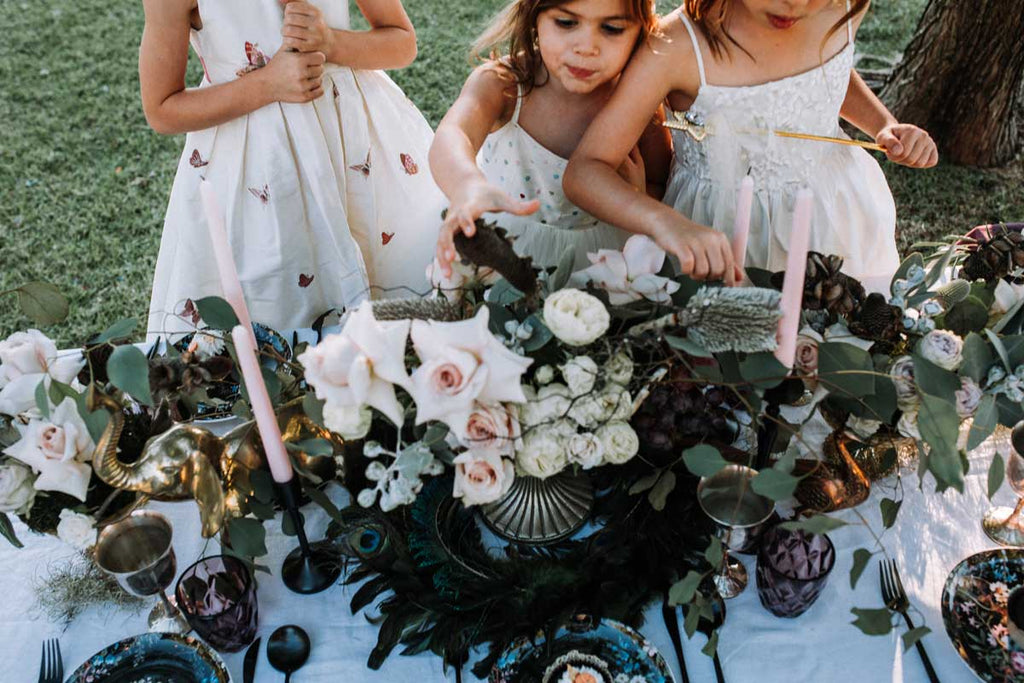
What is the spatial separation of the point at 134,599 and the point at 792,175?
134 centimetres

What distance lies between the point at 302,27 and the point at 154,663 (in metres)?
1.15

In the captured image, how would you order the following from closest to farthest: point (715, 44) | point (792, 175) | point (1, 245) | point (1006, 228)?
1. point (1006, 228)
2. point (715, 44)
3. point (792, 175)
4. point (1, 245)

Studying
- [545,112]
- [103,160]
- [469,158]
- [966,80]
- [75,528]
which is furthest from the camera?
[103,160]

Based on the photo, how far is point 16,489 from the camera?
0.85 meters

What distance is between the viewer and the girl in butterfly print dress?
4.74 ft

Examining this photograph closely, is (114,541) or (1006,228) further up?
(1006,228)

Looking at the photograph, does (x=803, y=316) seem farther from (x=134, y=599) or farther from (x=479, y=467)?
(x=134, y=599)

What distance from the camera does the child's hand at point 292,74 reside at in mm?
1447

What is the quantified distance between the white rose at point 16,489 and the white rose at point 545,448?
1.92 ft

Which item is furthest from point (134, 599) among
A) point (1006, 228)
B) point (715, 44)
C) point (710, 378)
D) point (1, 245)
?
point (1, 245)

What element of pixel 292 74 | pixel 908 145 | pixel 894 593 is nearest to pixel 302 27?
pixel 292 74

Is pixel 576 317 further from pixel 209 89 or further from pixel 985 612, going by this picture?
pixel 209 89

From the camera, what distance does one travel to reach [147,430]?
978 mm

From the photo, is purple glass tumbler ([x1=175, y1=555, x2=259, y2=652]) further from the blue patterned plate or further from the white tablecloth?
the blue patterned plate
